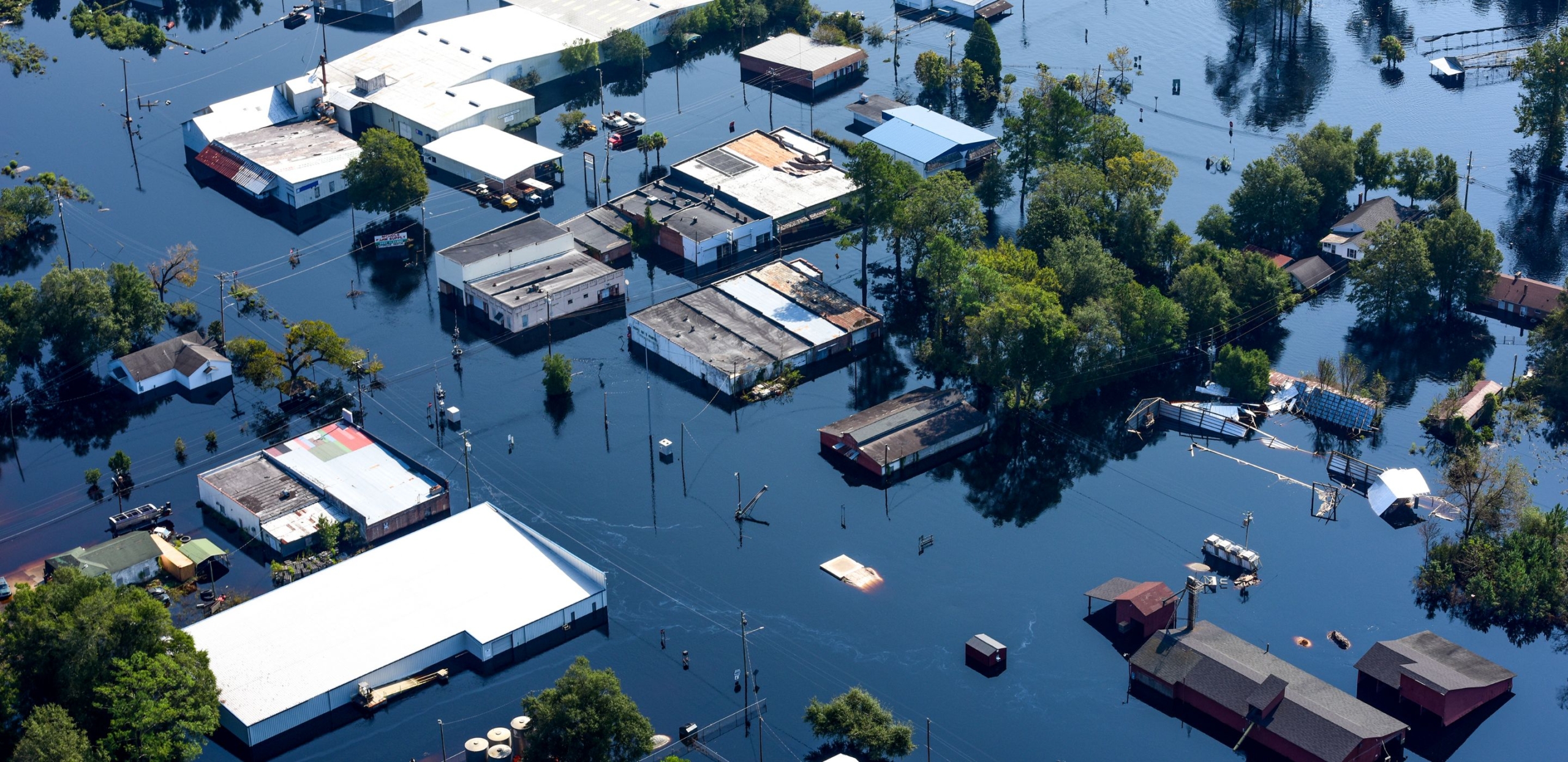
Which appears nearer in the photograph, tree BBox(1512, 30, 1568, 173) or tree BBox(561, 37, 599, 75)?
tree BBox(1512, 30, 1568, 173)

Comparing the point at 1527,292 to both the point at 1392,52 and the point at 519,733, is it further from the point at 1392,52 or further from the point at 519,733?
the point at 519,733

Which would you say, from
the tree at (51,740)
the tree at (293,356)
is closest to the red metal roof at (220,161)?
the tree at (293,356)

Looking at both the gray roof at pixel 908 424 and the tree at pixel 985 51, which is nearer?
the gray roof at pixel 908 424

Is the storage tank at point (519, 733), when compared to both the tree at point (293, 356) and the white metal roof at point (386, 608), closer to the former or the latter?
the white metal roof at point (386, 608)

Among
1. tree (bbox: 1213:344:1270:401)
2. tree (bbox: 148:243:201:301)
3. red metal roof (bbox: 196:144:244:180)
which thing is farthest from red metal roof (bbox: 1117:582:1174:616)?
red metal roof (bbox: 196:144:244:180)

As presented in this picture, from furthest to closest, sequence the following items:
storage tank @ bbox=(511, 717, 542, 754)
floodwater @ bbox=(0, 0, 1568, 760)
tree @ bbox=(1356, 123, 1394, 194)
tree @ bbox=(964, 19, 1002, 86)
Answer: tree @ bbox=(964, 19, 1002, 86)
tree @ bbox=(1356, 123, 1394, 194)
floodwater @ bbox=(0, 0, 1568, 760)
storage tank @ bbox=(511, 717, 542, 754)

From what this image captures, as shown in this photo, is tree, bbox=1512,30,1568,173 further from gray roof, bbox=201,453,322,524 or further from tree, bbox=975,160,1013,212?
gray roof, bbox=201,453,322,524
